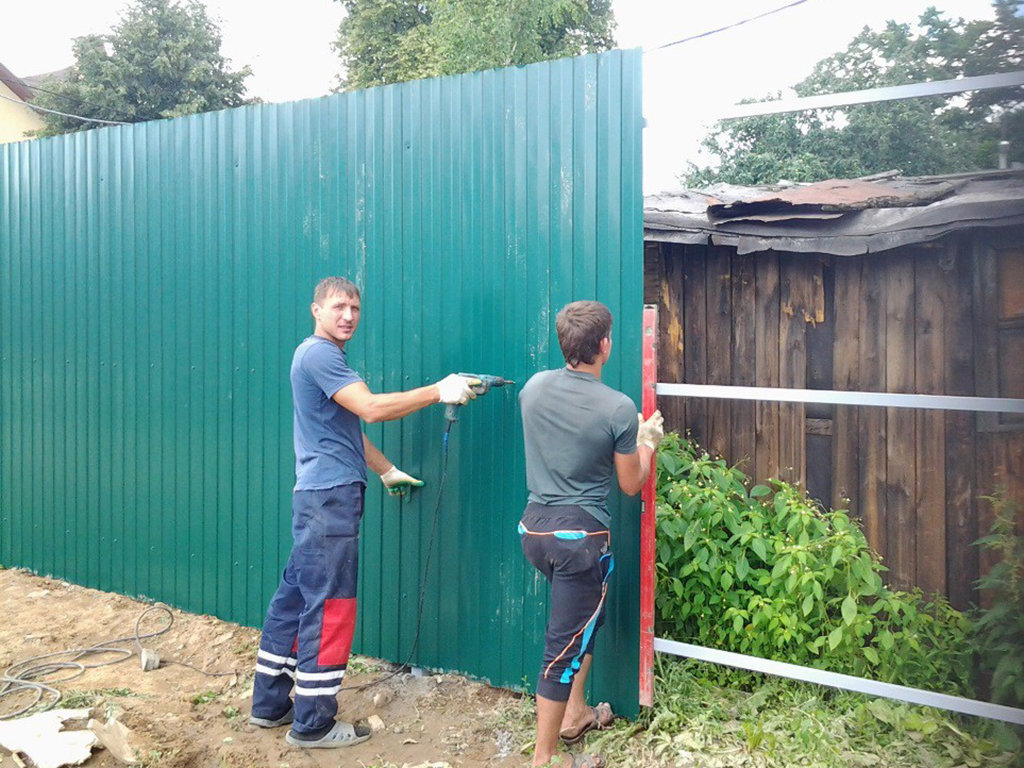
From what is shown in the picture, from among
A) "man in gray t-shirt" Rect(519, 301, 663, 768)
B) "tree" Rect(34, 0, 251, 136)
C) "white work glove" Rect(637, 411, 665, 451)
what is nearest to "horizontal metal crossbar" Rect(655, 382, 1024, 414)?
"white work glove" Rect(637, 411, 665, 451)

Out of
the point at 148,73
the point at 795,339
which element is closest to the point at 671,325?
the point at 795,339

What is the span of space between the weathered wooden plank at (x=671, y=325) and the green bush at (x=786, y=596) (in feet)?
3.80

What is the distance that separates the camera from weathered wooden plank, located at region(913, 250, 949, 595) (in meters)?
4.39

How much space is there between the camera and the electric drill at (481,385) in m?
3.34

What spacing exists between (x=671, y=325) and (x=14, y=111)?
23375 mm

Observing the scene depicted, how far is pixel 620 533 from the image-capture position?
3391mm

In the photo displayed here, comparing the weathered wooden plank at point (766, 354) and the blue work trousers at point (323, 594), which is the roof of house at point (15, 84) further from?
the blue work trousers at point (323, 594)

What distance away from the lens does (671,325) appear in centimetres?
526

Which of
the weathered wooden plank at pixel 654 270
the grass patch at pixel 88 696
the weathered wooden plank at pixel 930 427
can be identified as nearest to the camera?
the grass patch at pixel 88 696

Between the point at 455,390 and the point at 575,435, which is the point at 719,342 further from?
the point at 575,435

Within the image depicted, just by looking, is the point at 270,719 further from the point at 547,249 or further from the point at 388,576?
the point at 547,249

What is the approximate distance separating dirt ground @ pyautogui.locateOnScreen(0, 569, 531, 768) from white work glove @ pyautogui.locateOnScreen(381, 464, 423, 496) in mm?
892

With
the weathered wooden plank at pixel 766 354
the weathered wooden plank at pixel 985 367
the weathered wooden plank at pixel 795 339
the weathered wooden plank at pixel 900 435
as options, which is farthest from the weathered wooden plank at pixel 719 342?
the weathered wooden plank at pixel 985 367

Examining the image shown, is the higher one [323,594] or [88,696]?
[323,594]
